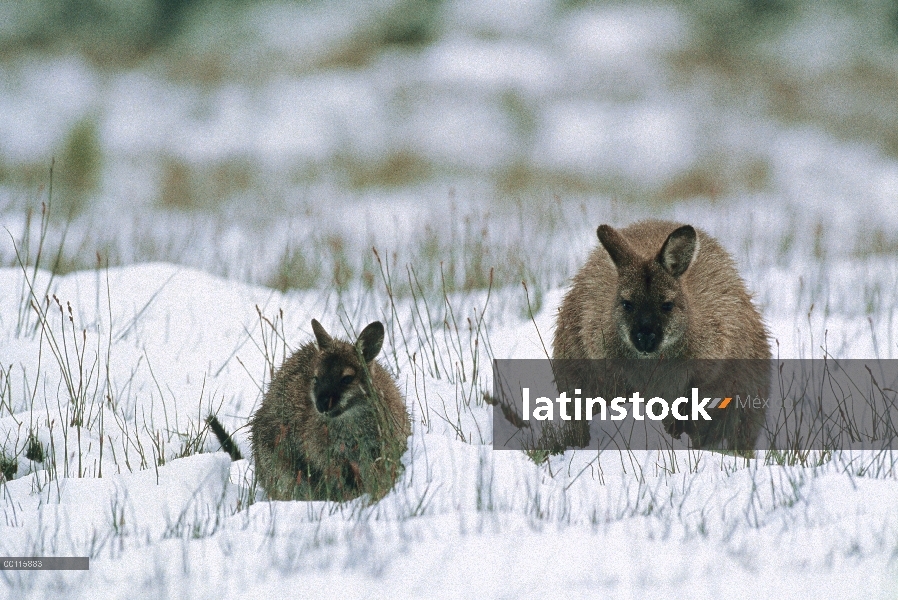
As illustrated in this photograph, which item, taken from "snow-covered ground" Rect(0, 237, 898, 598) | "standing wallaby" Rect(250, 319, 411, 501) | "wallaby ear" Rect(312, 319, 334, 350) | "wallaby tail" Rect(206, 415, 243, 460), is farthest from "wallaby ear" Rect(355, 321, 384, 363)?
"wallaby tail" Rect(206, 415, 243, 460)

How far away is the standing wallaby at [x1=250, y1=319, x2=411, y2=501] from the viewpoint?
4721 millimetres

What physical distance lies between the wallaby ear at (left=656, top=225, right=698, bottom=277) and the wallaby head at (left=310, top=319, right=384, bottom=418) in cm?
180

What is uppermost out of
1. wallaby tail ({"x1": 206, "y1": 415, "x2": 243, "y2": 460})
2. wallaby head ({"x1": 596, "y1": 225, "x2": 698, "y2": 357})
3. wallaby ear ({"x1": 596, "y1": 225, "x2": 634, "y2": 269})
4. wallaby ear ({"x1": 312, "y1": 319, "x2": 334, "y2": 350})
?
wallaby ear ({"x1": 596, "y1": 225, "x2": 634, "y2": 269})

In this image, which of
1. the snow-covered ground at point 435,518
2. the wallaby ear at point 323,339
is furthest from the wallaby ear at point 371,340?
the snow-covered ground at point 435,518

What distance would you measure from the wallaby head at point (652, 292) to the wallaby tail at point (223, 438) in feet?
8.29

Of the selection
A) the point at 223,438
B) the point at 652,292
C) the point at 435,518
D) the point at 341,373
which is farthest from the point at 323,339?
the point at 652,292

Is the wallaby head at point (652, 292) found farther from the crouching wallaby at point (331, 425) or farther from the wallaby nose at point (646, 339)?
the crouching wallaby at point (331, 425)

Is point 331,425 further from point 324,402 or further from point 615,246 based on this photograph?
point 615,246

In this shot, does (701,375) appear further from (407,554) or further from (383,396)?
(407,554)

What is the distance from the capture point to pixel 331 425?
16.0ft

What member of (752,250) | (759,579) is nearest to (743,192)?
(752,250)

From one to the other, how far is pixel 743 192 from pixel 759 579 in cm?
1338

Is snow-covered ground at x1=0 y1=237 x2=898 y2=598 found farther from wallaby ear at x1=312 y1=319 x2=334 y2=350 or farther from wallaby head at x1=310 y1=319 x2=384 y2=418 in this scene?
wallaby ear at x1=312 y1=319 x2=334 y2=350

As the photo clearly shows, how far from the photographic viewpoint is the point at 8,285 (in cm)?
783
